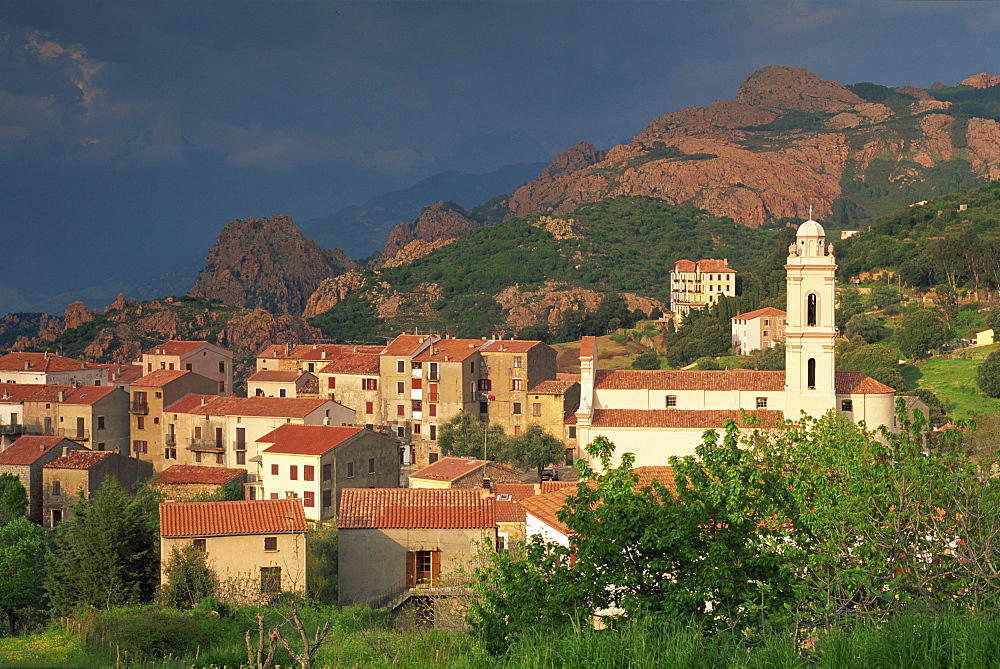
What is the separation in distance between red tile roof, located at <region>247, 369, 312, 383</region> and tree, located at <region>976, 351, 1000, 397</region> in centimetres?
4189

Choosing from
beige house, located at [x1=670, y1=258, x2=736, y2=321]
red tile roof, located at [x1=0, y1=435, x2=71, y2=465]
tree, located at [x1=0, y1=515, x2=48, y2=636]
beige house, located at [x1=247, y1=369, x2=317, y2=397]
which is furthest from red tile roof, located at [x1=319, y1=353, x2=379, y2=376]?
beige house, located at [x1=670, y1=258, x2=736, y2=321]

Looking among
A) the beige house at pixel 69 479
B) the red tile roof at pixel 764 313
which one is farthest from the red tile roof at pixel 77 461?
the red tile roof at pixel 764 313

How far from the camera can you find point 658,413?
135 feet

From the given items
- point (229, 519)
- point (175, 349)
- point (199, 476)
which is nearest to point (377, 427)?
point (199, 476)

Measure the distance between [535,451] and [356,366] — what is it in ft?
54.8

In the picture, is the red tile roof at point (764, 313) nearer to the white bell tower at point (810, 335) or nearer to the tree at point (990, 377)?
the tree at point (990, 377)

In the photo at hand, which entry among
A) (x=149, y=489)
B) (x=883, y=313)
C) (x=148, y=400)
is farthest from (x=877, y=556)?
(x=883, y=313)

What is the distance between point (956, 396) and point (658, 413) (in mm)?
23872

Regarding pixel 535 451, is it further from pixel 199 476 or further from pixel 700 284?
pixel 700 284

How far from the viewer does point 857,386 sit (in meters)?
41.9

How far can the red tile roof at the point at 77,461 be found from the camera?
44.5m

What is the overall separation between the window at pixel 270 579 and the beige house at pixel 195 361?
38.9 metres

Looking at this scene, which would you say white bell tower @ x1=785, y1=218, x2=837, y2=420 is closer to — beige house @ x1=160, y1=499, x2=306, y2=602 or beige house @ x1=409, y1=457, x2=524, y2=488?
beige house @ x1=409, y1=457, x2=524, y2=488

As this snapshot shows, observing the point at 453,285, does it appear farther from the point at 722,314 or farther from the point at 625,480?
the point at 625,480
